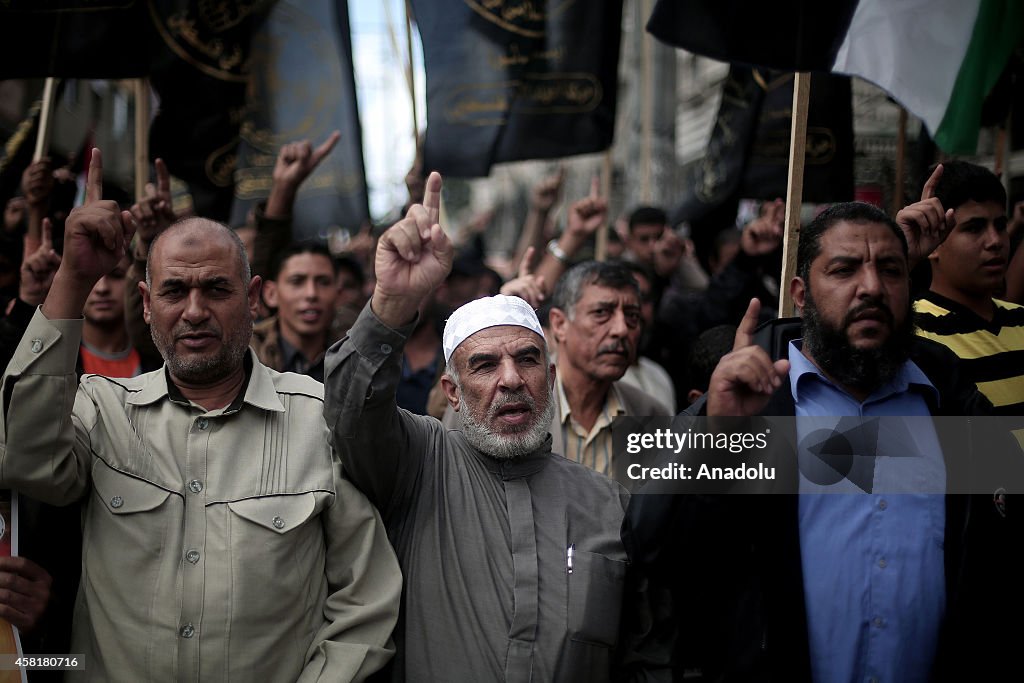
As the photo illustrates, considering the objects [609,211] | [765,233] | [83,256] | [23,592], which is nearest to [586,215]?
[609,211]

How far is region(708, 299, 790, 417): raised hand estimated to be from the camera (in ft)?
7.73

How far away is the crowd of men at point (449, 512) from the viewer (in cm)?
249

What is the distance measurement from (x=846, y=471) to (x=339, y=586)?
1461mm

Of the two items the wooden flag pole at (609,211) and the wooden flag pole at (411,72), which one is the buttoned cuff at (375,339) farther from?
the wooden flag pole at (411,72)

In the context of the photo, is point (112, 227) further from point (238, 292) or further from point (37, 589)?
point (37, 589)

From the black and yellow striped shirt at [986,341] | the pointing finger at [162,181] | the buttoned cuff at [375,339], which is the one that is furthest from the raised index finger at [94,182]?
the black and yellow striped shirt at [986,341]

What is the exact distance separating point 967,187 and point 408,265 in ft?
6.92

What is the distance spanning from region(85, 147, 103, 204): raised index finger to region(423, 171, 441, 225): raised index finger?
3.12 feet

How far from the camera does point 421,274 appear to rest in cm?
257

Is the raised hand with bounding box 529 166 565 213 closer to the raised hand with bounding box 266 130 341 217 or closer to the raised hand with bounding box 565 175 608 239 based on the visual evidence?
the raised hand with bounding box 565 175 608 239

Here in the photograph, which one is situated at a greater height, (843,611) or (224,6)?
(224,6)

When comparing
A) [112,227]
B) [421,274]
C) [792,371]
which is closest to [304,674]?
[421,274]

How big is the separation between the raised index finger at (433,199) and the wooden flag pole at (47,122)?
2348 mm

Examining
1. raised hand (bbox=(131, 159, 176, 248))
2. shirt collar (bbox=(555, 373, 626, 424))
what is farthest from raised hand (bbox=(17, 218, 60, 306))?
shirt collar (bbox=(555, 373, 626, 424))
